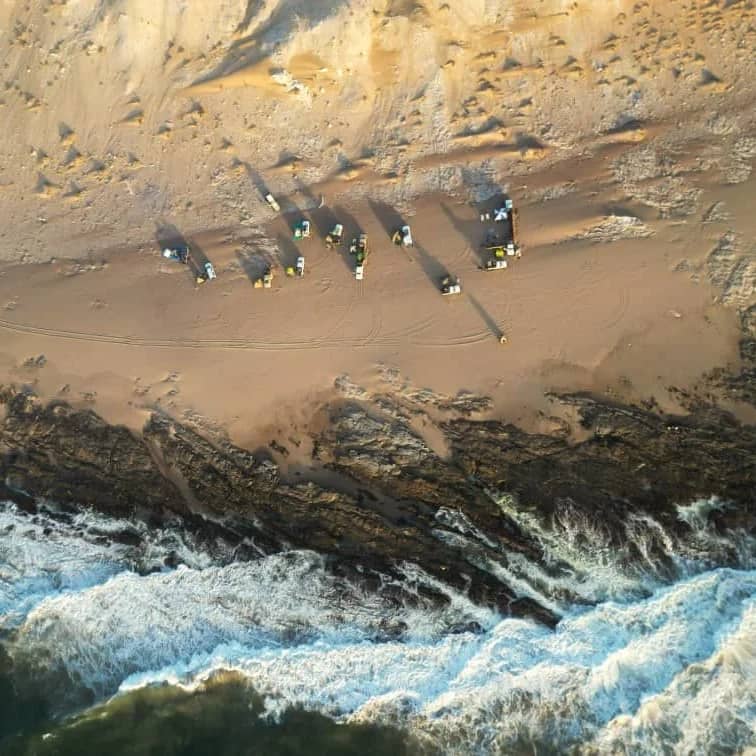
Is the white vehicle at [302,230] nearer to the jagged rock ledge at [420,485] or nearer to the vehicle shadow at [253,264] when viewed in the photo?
the vehicle shadow at [253,264]

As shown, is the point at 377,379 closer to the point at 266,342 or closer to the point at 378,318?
the point at 378,318

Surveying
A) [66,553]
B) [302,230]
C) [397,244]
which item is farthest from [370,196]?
[66,553]

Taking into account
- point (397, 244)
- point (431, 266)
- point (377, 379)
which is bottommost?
point (377, 379)

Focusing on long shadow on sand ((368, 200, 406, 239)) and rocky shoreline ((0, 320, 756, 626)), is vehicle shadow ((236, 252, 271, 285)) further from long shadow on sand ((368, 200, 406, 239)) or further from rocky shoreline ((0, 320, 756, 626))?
rocky shoreline ((0, 320, 756, 626))

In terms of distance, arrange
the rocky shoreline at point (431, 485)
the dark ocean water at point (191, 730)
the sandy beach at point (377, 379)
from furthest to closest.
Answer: the rocky shoreline at point (431, 485)
the sandy beach at point (377, 379)
the dark ocean water at point (191, 730)

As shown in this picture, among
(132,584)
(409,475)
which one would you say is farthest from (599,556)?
(132,584)

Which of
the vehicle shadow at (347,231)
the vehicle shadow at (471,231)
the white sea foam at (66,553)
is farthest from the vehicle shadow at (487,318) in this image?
the white sea foam at (66,553)

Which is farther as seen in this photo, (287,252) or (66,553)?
(287,252)
